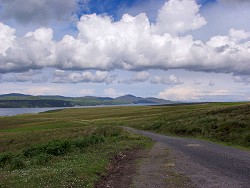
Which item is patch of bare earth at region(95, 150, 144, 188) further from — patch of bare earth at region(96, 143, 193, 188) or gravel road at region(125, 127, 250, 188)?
gravel road at region(125, 127, 250, 188)

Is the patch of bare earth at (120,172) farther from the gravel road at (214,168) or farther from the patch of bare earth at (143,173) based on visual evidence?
the gravel road at (214,168)

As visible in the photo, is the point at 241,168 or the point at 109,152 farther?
the point at 109,152

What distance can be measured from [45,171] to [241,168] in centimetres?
1144

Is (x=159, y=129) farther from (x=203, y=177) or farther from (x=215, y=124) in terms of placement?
(x=203, y=177)

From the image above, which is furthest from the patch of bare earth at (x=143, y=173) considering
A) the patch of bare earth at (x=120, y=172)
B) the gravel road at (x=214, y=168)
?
the gravel road at (x=214, y=168)

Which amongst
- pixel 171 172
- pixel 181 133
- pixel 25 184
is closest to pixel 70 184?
pixel 25 184

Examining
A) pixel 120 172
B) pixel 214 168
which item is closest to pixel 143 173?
pixel 120 172

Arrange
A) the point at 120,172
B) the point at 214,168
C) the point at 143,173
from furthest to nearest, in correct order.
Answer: the point at 214,168
the point at 120,172
the point at 143,173

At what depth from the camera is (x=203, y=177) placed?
16.2 meters

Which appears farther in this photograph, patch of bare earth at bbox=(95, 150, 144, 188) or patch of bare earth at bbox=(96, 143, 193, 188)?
patch of bare earth at bbox=(95, 150, 144, 188)

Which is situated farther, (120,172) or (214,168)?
(214,168)

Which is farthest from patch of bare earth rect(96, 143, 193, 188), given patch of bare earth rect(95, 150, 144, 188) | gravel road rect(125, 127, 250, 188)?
gravel road rect(125, 127, 250, 188)

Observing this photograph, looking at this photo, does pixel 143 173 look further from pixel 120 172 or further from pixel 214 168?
pixel 214 168

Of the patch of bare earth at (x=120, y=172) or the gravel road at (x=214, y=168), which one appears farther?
the patch of bare earth at (x=120, y=172)
